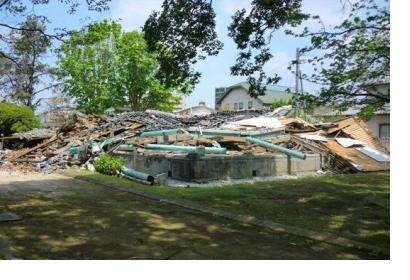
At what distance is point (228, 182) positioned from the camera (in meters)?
10.7

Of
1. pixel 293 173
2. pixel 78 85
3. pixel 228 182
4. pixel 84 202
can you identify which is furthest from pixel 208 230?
pixel 78 85

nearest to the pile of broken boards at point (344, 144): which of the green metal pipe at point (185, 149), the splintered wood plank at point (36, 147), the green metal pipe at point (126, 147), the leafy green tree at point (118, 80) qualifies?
the green metal pipe at point (185, 149)

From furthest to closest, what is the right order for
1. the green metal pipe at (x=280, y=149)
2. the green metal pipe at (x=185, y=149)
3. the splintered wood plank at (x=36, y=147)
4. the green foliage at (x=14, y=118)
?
1. the green foliage at (x=14, y=118)
2. the splintered wood plank at (x=36, y=147)
3. the green metal pipe at (x=280, y=149)
4. the green metal pipe at (x=185, y=149)

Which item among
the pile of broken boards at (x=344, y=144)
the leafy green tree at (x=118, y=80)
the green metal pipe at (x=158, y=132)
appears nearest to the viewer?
the green metal pipe at (x=158, y=132)

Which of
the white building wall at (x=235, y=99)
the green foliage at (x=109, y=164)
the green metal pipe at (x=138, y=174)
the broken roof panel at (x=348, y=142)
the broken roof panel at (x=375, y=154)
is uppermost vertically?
the white building wall at (x=235, y=99)

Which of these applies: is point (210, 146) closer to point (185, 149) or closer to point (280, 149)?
point (185, 149)

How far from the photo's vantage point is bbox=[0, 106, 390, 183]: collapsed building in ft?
36.8

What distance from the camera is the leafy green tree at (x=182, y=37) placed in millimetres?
8031

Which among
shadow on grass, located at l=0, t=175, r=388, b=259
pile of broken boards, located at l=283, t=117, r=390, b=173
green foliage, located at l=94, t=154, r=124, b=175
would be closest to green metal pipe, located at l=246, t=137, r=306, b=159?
pile of broken boards, located at l=283, t=117, r=390, b=173

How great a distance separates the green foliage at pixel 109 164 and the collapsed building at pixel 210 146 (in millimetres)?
227

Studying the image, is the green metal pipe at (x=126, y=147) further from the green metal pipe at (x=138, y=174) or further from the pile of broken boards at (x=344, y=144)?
the pile of broken boards at (x=344, y=144)

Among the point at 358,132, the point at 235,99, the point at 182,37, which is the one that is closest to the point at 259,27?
the point at 182,37

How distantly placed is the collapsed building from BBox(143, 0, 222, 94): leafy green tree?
8.17 feet

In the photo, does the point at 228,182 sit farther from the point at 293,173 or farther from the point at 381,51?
the point at 381,51
